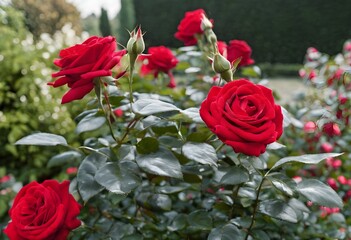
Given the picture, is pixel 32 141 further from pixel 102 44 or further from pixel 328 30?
pixel 328 30

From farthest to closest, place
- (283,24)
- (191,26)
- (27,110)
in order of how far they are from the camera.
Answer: (283,24) → (27,110) → (191,26)

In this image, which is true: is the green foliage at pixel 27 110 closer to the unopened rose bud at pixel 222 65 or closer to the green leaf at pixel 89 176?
the green leaf at pixel 89 176

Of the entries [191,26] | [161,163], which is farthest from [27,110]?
[161,163]

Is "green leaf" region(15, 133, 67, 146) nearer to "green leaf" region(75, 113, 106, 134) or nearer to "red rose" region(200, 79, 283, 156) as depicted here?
"green leaf" region(75, 113, 106, 134)

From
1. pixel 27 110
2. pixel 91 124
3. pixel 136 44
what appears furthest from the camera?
pixel 27 110

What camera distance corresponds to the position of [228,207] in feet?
2.75

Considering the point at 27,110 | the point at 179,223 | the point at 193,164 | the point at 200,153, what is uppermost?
the point at 200,153

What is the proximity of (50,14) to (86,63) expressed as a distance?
10678mm

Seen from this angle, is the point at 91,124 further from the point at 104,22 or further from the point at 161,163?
the point at 104,22

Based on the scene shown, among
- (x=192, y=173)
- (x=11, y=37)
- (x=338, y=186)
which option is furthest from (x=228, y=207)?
(x=11, y=37)

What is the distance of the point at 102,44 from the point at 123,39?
35.5 feet

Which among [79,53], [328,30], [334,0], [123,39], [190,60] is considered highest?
[79,53]

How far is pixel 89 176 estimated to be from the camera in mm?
744

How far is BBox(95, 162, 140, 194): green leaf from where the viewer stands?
644mm
